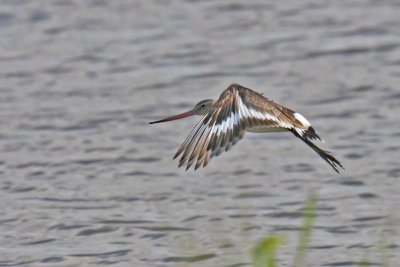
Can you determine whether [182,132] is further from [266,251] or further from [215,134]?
[266,251]

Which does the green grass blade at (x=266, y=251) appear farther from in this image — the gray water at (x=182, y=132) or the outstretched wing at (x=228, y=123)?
the outstretched wing at (x=228, y=123)

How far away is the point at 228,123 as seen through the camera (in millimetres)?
6961

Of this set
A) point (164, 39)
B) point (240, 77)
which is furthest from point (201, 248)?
point (164, 39)

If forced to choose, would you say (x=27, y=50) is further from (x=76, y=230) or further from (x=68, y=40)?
(x=76, y=230)

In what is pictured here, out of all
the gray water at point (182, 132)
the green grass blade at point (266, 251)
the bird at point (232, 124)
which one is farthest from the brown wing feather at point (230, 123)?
the green grass blade at point (266, 251)

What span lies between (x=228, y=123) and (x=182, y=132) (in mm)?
3248

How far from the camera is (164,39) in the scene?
12.0m

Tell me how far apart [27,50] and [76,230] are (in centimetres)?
383

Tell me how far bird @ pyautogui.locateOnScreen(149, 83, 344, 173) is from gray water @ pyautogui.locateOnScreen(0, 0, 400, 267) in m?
0.39

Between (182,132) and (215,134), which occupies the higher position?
(215,134)

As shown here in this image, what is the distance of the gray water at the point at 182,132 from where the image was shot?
26.8 ft

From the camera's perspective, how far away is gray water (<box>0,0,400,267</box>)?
8.17 meters

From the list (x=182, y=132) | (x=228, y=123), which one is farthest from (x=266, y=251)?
(x=182, y=132)

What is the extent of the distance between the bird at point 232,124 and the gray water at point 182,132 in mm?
394
